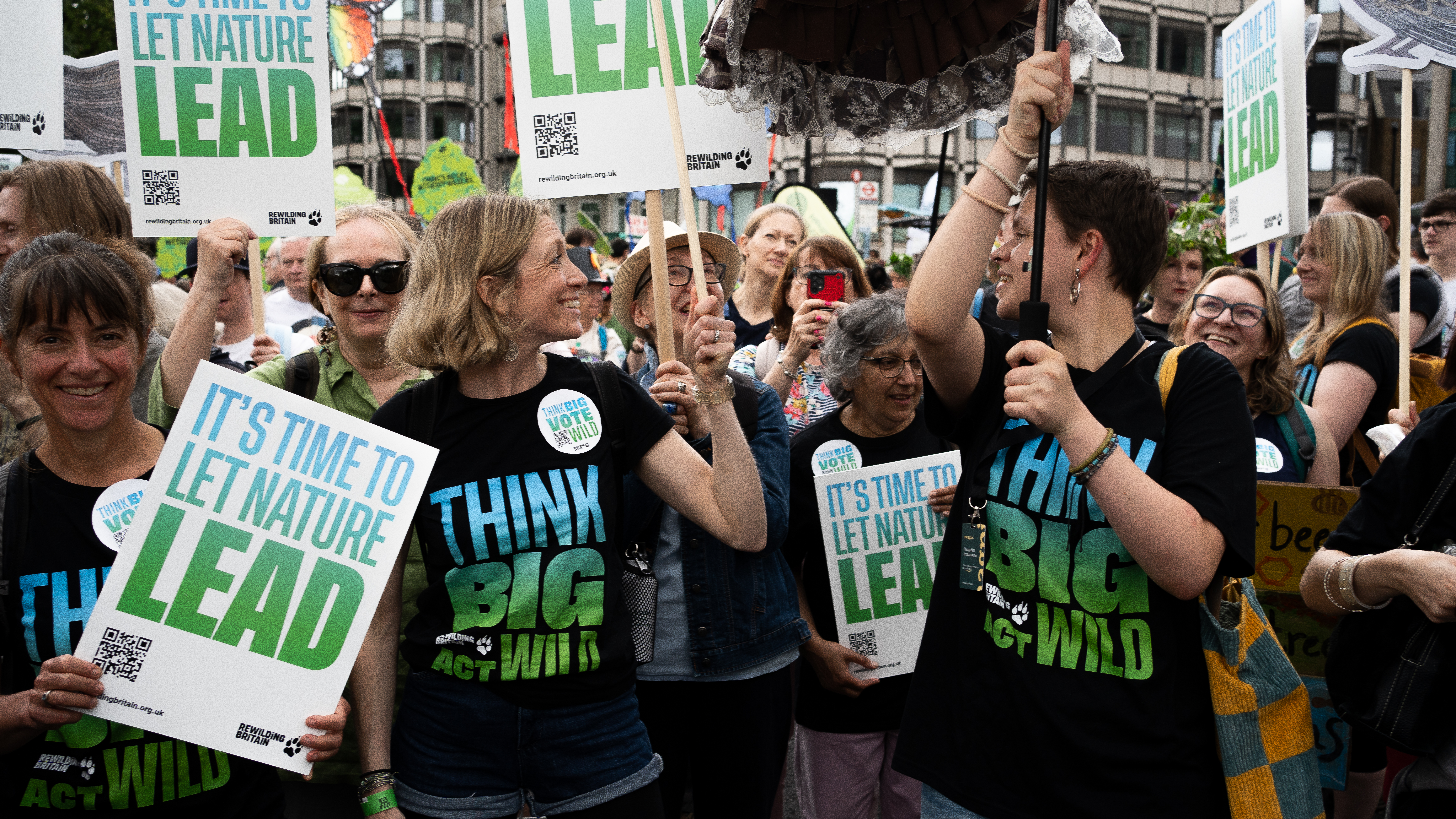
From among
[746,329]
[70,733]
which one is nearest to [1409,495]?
[70,733]

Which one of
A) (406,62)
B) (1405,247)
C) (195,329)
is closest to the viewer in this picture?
(195,329)

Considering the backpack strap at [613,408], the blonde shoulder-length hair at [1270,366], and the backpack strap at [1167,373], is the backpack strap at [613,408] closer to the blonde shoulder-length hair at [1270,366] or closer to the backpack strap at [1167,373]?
the backpack strap at [1167,373]

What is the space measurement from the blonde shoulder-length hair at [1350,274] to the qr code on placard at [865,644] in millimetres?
2457

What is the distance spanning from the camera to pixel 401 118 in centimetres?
5616

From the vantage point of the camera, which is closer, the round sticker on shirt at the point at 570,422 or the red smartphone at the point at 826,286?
the round sticker on shirt at the point at 570,422

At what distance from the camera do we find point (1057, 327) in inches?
88.0

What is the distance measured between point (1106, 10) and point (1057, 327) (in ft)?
160

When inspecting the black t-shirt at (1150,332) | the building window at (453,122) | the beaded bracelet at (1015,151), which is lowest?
the black t-shirt at (1150,332)

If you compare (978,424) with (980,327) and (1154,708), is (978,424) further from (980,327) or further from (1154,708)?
(1154,708)

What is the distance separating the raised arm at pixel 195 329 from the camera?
292 centimetres

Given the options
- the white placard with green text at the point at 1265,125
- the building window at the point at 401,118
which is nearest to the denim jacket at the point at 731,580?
the white placard with green text at the point at 1265,125

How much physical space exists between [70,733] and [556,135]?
2.12m

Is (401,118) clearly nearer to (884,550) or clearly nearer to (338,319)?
(338,319)

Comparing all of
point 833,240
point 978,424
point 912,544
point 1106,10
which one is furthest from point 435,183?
point 1106,10
